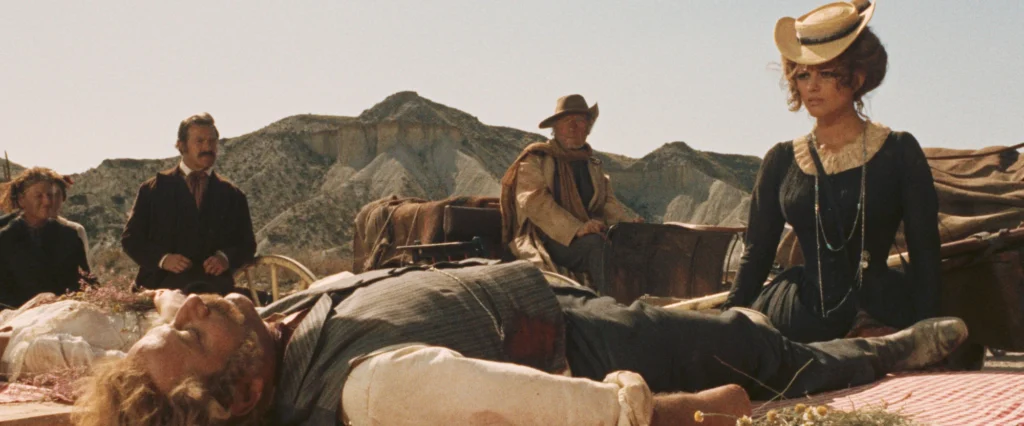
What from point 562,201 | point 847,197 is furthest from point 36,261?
point 847,197

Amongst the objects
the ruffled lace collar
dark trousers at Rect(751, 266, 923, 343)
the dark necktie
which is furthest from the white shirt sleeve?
the dark necktie

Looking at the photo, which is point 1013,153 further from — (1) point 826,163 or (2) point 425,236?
(2) point 425,236

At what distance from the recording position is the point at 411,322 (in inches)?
101

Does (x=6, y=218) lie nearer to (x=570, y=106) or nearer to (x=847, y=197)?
(x=570, y=106)

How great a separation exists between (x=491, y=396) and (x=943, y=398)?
1488mm

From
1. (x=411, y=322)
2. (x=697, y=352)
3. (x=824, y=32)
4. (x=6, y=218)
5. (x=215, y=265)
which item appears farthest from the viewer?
(x=6, y=218)

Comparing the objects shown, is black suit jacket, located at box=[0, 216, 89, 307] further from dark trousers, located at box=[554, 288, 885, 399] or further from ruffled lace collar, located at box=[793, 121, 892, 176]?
ruffled lace collar, located at box=[793, 121, 892, 176]

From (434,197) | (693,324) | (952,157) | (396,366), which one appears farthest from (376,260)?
(434,197)

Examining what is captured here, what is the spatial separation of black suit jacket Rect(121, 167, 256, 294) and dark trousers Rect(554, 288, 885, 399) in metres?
3.56

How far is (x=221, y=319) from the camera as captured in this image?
2506mm

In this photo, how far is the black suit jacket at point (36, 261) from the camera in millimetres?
6328

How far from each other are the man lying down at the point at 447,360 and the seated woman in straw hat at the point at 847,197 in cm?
60

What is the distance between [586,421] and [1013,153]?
4.36 m

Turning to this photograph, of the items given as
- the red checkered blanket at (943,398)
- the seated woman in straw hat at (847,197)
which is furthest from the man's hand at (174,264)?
the red checkered blanket at (943,398)
